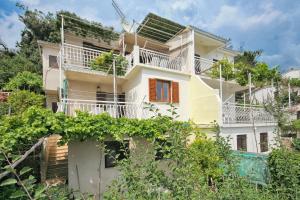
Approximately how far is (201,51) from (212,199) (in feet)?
49.5

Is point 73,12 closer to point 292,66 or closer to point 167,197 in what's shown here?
point 167,197

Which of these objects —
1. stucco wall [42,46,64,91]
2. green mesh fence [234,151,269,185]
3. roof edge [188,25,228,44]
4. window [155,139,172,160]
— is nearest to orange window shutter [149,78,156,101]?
roof edge [188,25,228,44]

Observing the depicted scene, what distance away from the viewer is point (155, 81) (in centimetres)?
1249

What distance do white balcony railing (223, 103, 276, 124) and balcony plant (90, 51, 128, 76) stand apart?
685 cm

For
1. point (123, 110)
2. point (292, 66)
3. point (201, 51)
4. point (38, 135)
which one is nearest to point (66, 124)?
point (38, 135)

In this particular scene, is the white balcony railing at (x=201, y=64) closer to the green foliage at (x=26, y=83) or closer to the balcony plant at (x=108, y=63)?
the balcony plant at (x=108, y=63)

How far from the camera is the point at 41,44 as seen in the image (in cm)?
1453

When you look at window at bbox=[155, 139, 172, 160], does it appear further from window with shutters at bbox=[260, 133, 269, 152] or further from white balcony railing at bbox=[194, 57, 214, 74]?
window with shutters at bbox=[260, 133, 269, 152]

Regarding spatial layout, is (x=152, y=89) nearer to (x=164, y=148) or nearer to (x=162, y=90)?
(x=162, y=90)

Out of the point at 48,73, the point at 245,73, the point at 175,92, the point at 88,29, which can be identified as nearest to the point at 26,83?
the point at 48,73

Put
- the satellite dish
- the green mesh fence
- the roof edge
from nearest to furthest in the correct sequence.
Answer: the green mesh fence → the satellite dish → the roof edge

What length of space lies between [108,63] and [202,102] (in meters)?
6.48

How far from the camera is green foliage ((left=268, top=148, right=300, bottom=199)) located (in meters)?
4.93

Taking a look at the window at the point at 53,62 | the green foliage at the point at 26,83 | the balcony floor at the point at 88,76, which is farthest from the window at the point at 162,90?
the green foliage at the point at 26,83
